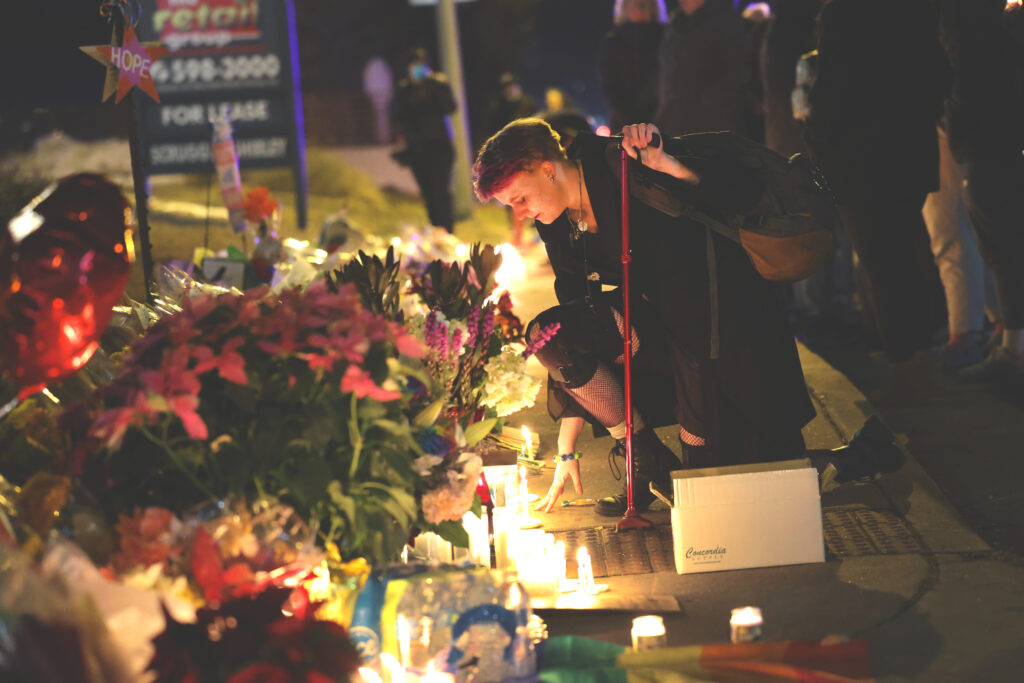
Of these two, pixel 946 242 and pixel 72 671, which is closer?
pixel 72 671

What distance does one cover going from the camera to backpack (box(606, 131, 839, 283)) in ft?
13.6

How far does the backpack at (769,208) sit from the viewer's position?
163 inches

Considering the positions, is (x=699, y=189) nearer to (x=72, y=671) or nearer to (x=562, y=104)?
(x=72, y=671)

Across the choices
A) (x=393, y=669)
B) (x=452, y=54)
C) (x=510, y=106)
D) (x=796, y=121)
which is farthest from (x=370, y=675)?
(x=452, y=54)

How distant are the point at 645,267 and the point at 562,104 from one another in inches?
553

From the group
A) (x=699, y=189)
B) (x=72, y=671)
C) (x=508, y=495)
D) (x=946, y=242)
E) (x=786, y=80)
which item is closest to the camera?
(x=72, y=671)

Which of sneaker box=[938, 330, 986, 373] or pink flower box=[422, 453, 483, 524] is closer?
pink flower box=[422, 453, 483, 524]

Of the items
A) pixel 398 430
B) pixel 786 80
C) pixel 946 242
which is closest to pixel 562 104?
pixel 786 80

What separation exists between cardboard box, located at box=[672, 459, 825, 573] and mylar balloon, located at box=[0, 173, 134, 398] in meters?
1.80

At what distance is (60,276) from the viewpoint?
2.67 meters

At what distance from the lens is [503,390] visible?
4.29m

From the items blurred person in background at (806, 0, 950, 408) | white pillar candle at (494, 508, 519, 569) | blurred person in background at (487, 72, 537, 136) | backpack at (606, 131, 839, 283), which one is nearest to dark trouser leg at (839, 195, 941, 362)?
blurred person in background at (806, 0, 950, 408)

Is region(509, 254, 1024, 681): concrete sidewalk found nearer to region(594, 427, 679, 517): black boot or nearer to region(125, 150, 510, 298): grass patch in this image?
region(594, 427, 679, 517): black boot

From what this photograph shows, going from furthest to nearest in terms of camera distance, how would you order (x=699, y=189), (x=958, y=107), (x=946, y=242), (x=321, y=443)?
1. (x=946, y=242)
2. (x=958, y=107)
3. (x=699, y=189)
4. (x=321, y=443)
